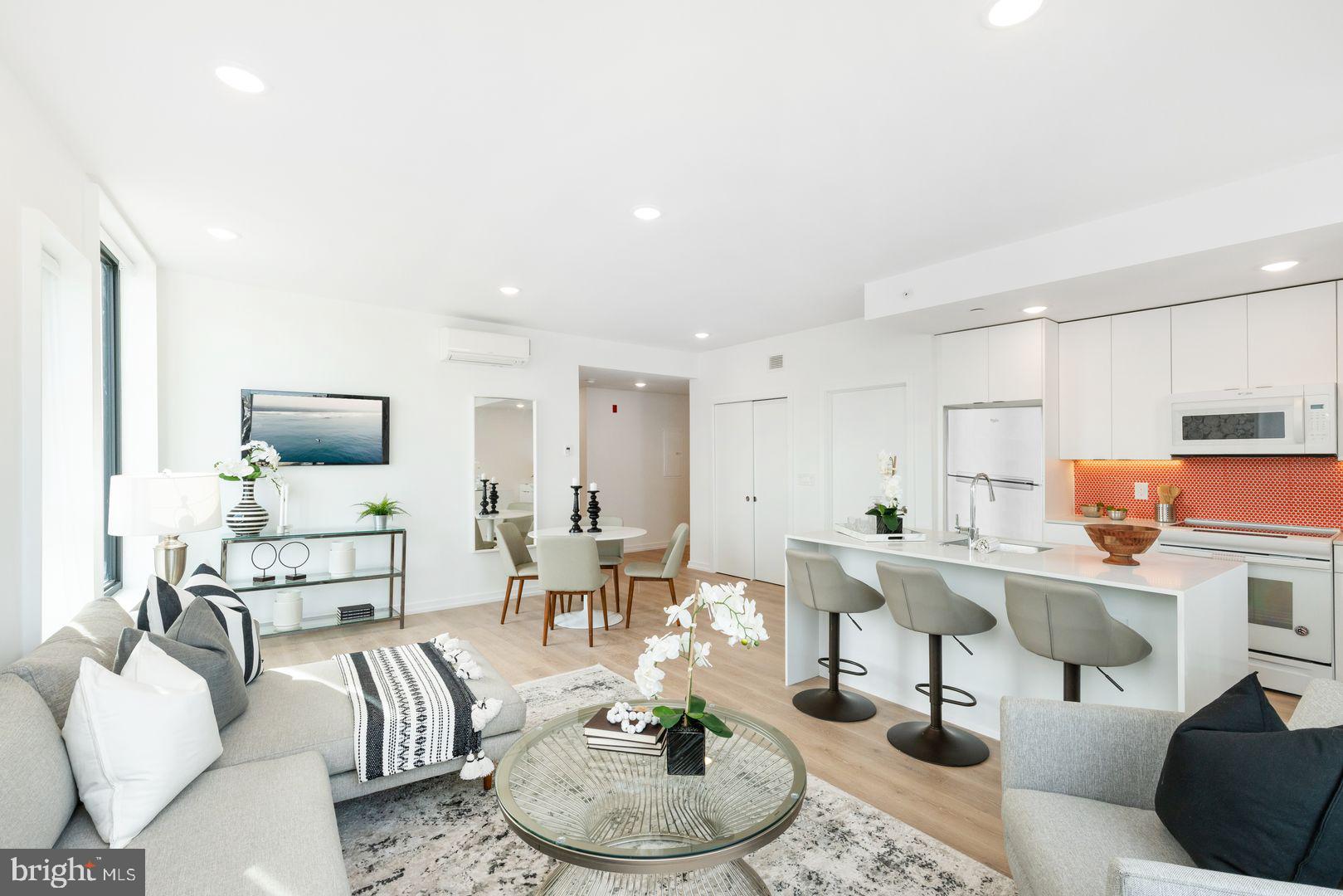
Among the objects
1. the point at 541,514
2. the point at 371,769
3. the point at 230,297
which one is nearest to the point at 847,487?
the point at 541,514

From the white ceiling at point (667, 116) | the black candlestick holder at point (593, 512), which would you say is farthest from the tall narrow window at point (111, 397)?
the black candlestick holder at point (593, 512)

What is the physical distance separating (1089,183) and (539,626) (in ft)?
14.4

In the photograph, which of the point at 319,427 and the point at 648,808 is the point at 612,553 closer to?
the point at 319,427

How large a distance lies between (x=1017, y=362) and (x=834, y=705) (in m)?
2.75

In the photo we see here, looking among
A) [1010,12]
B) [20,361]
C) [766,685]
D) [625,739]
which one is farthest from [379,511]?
[1010,12]

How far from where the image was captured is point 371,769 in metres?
2.10

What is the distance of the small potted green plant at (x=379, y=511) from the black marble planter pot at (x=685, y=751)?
3783 millimetres

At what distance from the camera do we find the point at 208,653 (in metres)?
1.99

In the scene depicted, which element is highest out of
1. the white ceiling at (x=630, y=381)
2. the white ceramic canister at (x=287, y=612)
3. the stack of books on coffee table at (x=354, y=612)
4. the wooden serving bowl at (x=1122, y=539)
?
the white ceiling at (x=630, y=381)

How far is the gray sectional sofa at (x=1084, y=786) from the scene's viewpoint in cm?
135

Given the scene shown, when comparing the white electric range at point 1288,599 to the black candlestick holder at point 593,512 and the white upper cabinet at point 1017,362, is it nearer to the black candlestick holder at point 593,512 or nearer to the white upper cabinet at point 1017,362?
the white upper cabinet at point 1017,362

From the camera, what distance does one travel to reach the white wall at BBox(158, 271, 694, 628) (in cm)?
430

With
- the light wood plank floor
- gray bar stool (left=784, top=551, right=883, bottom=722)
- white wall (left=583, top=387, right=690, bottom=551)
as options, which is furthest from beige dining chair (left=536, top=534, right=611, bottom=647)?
white wall (left=583, top=387, right=690, bottom=551)

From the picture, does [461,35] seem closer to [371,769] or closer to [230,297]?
[371,769]
